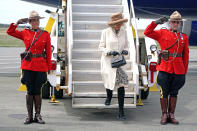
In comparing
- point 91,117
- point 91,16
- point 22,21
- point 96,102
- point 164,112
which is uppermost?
point 91,16

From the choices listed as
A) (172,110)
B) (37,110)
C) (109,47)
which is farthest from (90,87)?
(172,110)

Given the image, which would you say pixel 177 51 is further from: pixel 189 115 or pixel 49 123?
pixel 49 123

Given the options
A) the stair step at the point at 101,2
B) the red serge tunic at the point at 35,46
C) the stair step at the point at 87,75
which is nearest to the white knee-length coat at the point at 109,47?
the stair step at the point at 87,75

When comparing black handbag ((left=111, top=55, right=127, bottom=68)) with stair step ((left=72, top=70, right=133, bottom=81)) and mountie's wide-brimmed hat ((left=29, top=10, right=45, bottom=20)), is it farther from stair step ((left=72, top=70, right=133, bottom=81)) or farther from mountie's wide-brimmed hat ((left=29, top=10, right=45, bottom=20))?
mountie's wide-brimmed hat ((left=29, top=10, right=45, bottom=20))

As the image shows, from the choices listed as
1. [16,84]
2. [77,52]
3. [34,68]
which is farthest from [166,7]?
[34,68]

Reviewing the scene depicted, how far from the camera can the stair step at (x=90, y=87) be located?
8238 millimetres

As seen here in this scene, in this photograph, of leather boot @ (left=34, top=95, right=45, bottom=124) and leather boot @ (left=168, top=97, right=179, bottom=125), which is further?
leather boot @ (left=168, top=97, right=179, bottom=125)

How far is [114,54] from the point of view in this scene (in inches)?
306

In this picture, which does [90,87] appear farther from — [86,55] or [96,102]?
[86,55]

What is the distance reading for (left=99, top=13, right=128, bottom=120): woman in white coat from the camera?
25.6 ft

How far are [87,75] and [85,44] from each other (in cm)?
101

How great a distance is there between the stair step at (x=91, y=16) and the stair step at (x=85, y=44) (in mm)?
937

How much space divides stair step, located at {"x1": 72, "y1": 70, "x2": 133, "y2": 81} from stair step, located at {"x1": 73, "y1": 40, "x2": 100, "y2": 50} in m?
0.87

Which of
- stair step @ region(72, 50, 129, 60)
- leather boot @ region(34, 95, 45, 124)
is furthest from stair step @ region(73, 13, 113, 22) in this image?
leather boot @ region(34, 95, 45, 124)
